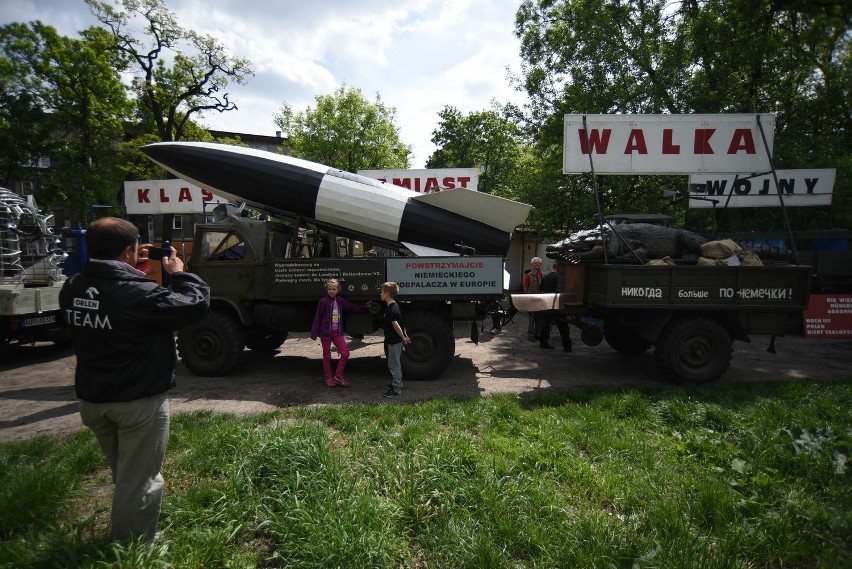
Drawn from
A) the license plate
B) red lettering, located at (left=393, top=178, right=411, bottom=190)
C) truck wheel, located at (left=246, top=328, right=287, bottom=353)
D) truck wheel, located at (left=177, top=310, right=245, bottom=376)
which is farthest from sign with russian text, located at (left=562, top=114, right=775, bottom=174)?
the license plate

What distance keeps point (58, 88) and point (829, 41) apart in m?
27.5

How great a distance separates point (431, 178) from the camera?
1342 cm

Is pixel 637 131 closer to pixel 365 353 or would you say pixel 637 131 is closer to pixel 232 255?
pixel 365 353

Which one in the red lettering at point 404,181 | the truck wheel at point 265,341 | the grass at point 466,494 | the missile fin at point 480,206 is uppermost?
the red lettering at point 404,181

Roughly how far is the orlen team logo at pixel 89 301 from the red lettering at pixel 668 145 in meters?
7.63

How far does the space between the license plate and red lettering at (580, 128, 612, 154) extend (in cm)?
954

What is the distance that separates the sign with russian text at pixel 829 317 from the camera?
22.5 ft

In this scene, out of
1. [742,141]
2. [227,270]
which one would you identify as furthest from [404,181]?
[742,141]

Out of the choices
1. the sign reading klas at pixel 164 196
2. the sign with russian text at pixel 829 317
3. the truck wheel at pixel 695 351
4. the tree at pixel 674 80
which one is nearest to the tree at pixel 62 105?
the sign reading klas at pixel 164 196

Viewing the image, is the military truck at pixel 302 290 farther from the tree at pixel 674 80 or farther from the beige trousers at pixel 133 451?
the tree at pixel 674 80

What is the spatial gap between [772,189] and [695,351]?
792 cm

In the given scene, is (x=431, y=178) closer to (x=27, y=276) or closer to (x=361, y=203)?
(x=361, y=203)

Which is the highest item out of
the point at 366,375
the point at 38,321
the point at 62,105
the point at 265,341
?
the point at 62,105

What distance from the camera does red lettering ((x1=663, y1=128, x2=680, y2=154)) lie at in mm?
7125
